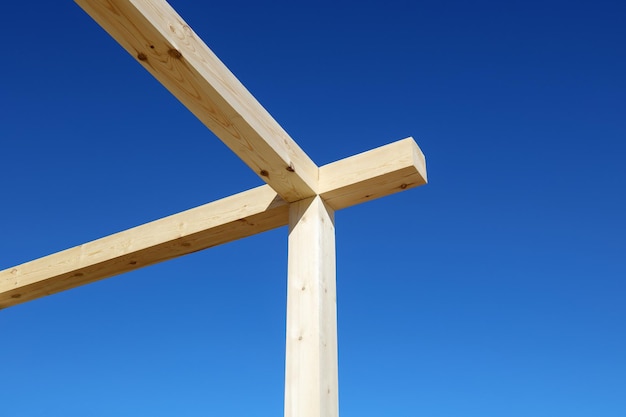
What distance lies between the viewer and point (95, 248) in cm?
304

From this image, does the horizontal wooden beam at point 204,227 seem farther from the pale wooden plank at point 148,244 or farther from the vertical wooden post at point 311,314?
the vertical wooden post at point 311,314

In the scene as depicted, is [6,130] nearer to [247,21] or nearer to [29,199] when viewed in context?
[29,199]

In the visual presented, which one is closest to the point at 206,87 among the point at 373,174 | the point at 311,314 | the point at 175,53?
the point at 175,53

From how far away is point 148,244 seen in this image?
9.36 feet

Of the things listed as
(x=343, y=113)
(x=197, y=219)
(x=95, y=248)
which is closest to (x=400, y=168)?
(x=197, y=219)

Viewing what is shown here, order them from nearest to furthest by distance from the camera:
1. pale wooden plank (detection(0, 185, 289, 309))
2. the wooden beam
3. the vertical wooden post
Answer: the wooden beam, the vertical wooden post, pale wooden plank (detection(0, 185, 289, 309))

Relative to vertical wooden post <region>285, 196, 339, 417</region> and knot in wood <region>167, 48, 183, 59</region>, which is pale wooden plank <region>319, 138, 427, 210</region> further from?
knot in wood <region>167, 48, 183, 59</region>

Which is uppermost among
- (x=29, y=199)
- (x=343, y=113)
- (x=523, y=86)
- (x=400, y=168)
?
(x=523, y=86)

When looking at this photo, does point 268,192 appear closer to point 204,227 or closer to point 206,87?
point 204,227

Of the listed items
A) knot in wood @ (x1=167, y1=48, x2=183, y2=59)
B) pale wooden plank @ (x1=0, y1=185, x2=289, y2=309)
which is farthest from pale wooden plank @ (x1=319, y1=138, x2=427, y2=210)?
knot in wood @ (x1=167, y1=48, x2=183, y2=59)

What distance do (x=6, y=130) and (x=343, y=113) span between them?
10.0ft

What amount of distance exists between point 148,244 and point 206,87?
3.70ft

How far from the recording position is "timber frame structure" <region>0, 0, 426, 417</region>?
70.6 inches

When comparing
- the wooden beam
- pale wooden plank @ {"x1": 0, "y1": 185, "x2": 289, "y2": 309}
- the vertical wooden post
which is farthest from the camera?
pale wooden plank @ {"x1": 0, "y1": 185, "x2": 289, "y2": 309}
